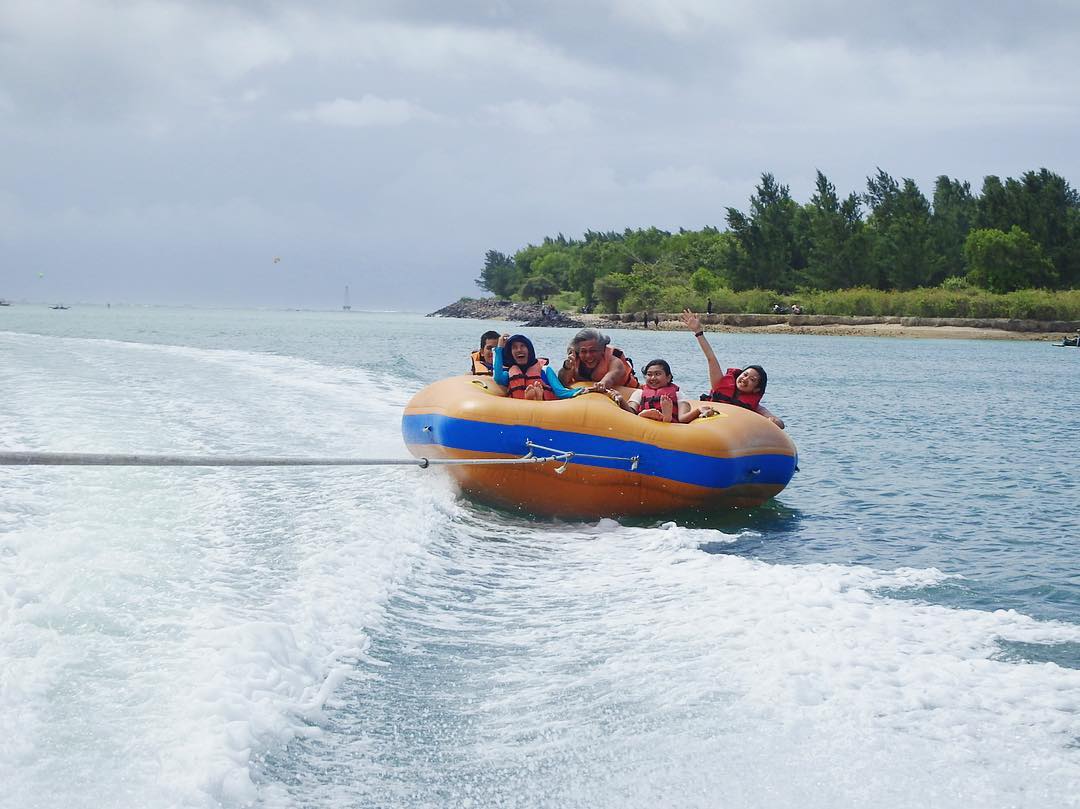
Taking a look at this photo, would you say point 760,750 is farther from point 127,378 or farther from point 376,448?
point 127,378

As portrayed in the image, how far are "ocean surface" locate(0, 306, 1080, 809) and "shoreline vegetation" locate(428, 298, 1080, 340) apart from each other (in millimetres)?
37926

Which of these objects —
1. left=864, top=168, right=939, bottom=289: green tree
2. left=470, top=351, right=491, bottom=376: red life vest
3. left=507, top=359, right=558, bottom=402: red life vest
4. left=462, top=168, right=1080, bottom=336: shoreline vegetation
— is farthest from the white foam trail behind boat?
left=864, top=168, right=939, bottom=289: green tree

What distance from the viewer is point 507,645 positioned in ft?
12.1

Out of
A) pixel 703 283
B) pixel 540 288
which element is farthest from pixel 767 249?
pixel 540 288

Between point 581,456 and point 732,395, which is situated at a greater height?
point 732,395

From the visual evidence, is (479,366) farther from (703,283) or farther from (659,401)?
(703,283)

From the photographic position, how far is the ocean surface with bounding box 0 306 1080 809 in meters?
2.60

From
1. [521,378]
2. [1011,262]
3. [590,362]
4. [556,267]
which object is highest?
[556,267]

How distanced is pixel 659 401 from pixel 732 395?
2.55 feet

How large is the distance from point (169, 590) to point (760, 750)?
227 cm

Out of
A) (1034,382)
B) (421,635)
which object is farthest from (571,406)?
(1034,382)

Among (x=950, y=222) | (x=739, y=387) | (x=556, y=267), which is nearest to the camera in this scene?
(x=739, y=387)

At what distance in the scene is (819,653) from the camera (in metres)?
3.61

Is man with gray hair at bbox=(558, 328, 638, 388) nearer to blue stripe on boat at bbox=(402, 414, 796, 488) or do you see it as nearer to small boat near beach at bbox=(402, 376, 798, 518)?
small boat near beach at bbox=(402, 376, 798, 518)
